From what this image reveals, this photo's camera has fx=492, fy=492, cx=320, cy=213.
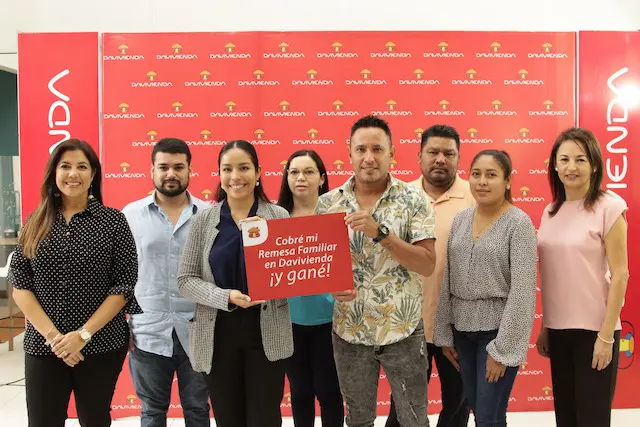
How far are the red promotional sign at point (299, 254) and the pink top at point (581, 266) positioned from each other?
1034mm

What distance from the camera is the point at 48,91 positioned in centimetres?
368

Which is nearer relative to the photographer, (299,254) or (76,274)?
(299,254)

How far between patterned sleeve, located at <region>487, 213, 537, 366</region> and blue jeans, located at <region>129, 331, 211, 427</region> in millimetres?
1558

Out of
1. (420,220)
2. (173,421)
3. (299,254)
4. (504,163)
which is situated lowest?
(173,421)

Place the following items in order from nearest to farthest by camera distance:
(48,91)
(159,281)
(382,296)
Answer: (382,296) < (159,281) < (48,91)

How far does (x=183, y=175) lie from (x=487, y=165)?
152 centimetres

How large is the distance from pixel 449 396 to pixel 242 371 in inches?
48.7

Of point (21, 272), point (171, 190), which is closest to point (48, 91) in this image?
point (171, 190)

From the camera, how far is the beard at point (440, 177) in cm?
262

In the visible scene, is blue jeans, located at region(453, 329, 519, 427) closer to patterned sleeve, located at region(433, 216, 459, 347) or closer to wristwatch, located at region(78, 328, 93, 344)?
patterned sleeve, located at region(433, 216, 459, 347)

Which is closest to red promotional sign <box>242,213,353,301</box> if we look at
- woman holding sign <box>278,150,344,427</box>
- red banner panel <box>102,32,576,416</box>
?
woman holding sign <box>278,150,344,427</box>

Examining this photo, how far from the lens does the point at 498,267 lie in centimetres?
208

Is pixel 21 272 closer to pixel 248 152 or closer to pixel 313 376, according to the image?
pixel 248 152
